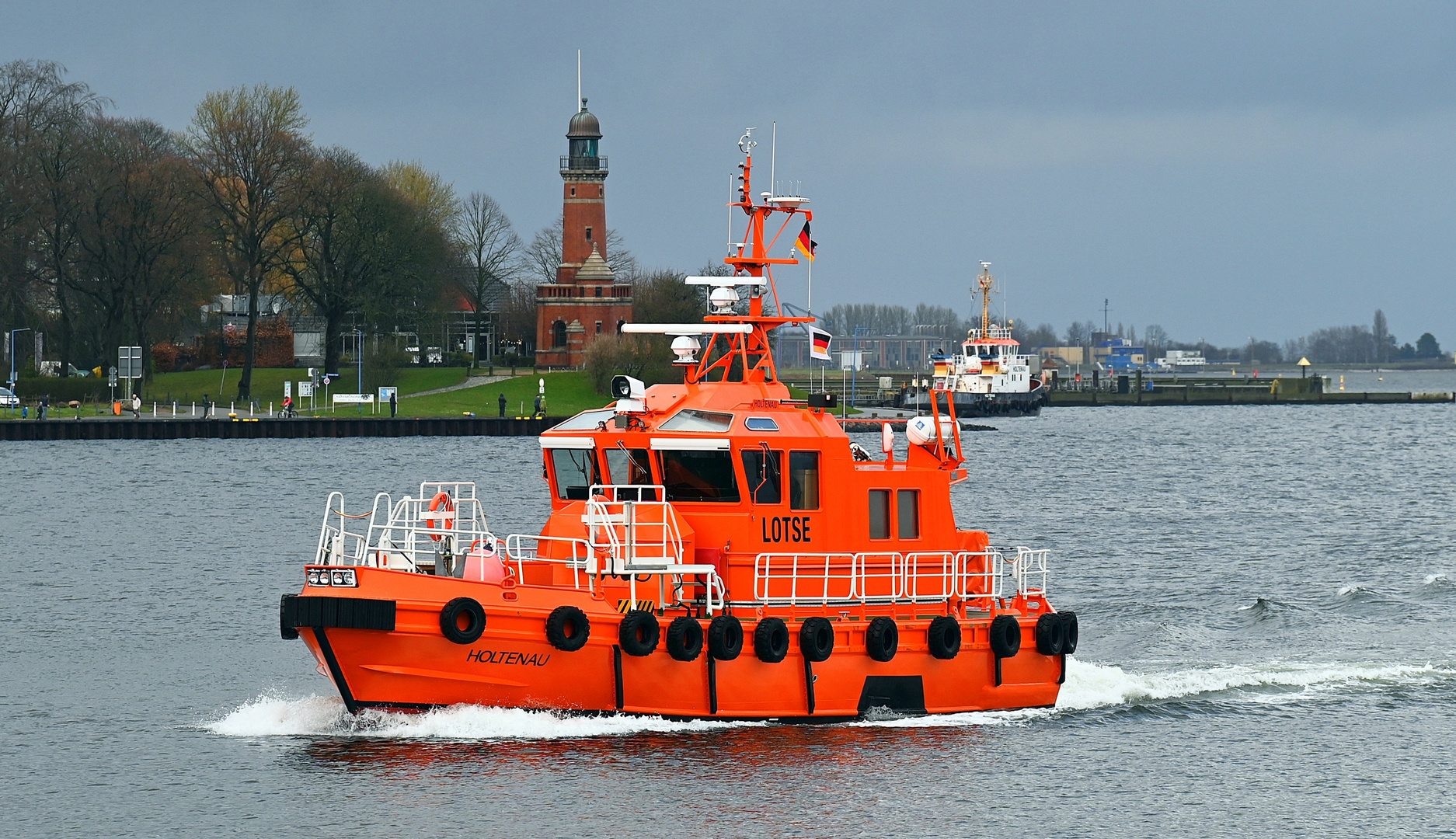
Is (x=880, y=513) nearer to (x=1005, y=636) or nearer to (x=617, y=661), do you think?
(x=1005, y=636)

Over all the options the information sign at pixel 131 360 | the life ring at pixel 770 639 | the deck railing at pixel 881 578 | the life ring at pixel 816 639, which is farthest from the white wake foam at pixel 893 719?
the information sign at pixel 131 360

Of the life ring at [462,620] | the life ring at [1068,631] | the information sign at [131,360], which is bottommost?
the life ring at [1068,631]

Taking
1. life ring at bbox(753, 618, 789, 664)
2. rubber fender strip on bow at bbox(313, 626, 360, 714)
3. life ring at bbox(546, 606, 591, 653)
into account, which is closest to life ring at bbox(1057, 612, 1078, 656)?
life ring at bbox(753, 618, 789, 664)

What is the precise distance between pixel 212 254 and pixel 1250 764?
2521 inches

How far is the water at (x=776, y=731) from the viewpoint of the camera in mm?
15000

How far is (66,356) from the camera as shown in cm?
Answer: 7238

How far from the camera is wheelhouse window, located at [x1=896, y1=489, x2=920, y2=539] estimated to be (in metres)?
17.6

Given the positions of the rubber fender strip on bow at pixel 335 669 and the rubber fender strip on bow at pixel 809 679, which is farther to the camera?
the rubber fender strip on bow at pixel 809 679

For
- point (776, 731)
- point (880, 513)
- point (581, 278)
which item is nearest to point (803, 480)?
point (880, 513)

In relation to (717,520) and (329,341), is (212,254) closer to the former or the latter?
(329,341)

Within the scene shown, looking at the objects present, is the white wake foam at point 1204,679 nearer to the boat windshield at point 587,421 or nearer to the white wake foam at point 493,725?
the white wake foam at point 493,725

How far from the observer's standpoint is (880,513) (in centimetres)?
1753

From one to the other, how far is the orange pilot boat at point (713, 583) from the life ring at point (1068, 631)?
32 millimetres

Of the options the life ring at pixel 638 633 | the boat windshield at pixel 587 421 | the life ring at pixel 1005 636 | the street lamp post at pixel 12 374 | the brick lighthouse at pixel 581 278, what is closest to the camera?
the life ring at pixel 638 633
